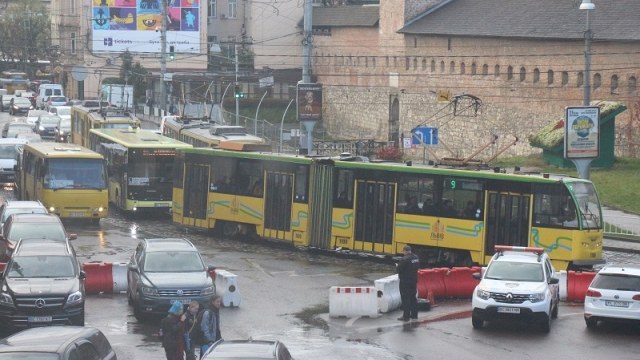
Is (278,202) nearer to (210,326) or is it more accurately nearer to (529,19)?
(210,326)

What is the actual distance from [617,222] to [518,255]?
754 inches

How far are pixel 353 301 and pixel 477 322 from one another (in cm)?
266

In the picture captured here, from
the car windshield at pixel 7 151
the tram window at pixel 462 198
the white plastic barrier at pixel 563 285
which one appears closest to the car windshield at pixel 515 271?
the white plastic barrier at pixel 563 285

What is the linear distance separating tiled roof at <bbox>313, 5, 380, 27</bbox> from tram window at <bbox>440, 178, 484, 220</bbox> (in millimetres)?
54448

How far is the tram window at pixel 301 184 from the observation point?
36312 millimetres

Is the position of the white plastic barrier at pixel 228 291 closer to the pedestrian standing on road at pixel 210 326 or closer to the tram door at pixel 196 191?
the pedestrian standing on road at pixel 210 326

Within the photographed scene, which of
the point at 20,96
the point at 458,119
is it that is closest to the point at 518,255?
the point at 458,119

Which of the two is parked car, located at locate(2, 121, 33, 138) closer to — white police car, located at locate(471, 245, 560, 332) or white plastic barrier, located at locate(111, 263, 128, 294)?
white plastic barrier, located at locate(111, 263, 128, 294)

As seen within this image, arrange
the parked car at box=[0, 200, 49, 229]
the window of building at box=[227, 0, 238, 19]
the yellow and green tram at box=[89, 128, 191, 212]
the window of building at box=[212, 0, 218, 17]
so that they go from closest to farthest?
the parked car at box=[0, 200, 49, 229], the yellow and green tram at box=[89, 128, 191, 212], the window of building at box=[212, 0, 218, 17], the window of building at box=[227, 0, 238, 19]

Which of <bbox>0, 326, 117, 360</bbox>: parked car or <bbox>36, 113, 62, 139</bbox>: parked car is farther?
<bbox>36, 113, 62, 139</bbox>: parked car

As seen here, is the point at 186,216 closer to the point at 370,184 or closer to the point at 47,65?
the point at 370,184

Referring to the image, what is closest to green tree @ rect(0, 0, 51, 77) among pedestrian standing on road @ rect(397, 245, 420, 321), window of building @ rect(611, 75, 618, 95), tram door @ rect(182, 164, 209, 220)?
window of building @ rect(611, 75, 618, 95)

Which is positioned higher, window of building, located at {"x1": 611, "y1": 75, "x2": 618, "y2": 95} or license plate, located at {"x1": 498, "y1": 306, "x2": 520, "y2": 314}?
window of building, located at {"x1": 611, "y1": 75, "x2": 618, "y2": 95}

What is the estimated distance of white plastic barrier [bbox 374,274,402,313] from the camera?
26594mm
